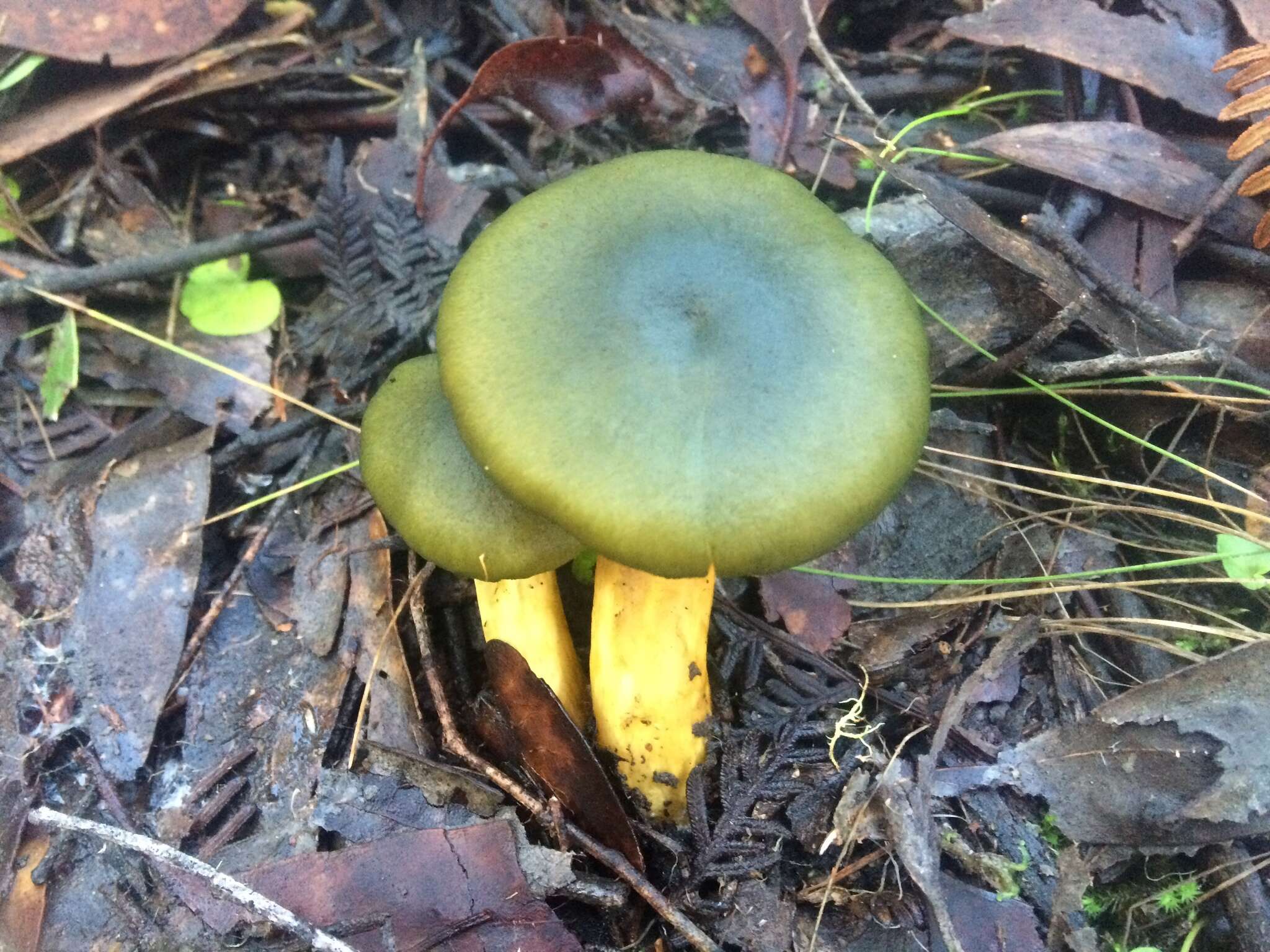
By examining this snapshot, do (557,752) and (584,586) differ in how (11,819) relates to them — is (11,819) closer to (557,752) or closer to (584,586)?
(557,752)

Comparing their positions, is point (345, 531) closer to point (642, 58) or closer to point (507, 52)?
point (507, 52)

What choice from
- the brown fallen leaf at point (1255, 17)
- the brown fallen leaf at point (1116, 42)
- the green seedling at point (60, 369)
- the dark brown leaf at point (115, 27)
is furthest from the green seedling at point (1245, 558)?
the dark brown leaf at point (115, 27)

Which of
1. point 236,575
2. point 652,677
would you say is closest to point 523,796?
point 652,677

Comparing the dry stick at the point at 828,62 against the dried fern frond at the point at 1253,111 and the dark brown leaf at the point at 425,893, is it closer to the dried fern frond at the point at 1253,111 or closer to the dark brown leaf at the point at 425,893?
the dried fern frond at the point at 1253,111

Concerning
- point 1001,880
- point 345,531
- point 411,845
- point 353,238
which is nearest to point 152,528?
point 345,531

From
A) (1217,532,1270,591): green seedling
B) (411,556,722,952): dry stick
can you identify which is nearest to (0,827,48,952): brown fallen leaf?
(411,556,722,952): dry stick

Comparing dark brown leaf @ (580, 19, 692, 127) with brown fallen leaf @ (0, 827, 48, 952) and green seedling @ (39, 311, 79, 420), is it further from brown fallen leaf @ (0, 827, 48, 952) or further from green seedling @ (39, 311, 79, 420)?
brown fallen leaf @ (0, 827, 48, 952)
